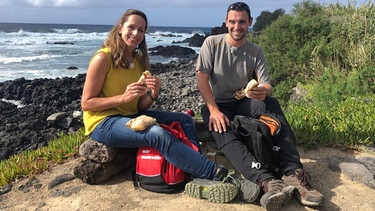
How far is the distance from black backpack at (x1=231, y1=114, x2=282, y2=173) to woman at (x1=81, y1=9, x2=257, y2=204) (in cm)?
43

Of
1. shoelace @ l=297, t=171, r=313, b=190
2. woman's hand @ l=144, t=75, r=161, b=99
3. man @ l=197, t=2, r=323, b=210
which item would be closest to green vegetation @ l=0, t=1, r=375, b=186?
man @ l=197, t=2, r=323, b=210

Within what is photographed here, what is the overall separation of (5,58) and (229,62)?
28797 millimetres

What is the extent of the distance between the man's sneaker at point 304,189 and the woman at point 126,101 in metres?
0.68

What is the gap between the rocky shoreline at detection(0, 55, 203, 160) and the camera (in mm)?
11234

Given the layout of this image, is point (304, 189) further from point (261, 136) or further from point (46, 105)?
point (46, 105)

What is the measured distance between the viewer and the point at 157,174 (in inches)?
150

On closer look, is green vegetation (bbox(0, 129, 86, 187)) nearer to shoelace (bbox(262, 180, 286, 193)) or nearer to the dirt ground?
the dirt ground

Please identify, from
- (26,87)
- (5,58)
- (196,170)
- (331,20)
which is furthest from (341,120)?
(5,58)

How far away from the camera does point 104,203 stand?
3.69 metres

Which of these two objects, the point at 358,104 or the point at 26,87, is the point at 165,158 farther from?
the point at 26,87

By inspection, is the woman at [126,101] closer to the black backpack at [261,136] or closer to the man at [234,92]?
the man at [234,92]

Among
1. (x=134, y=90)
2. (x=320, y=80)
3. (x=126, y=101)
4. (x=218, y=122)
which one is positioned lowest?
(x=320, y=80)

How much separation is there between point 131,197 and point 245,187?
1142mm

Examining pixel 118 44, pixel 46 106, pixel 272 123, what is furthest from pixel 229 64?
pixel 46 106
